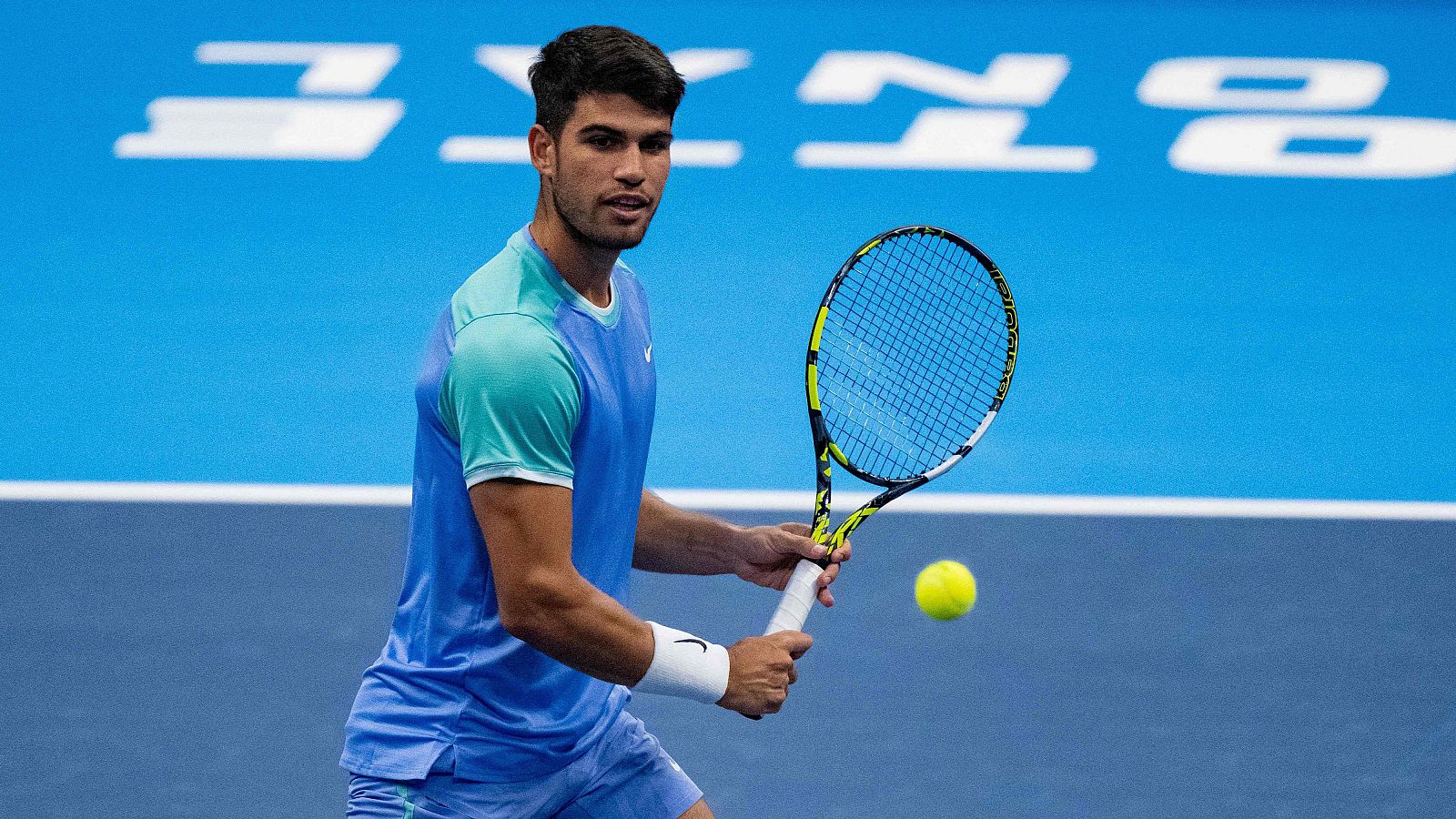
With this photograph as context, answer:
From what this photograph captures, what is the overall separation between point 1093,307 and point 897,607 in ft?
10.6

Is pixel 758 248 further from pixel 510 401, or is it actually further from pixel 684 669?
pixel 510 401

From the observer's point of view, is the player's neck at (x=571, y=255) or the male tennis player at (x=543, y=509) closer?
the male tennis player at (x=543, y=509)

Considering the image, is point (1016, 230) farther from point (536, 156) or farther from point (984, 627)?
point (536, 156)

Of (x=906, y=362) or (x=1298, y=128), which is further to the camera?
(x=1298, y=128)

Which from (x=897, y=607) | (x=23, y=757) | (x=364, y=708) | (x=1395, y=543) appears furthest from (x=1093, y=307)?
(x=364, y=708)

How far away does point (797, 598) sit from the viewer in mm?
3621

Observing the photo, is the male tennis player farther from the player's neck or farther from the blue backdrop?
the blue backdrop

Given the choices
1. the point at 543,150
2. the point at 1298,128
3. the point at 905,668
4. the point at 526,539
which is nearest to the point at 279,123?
the point at 1298,128

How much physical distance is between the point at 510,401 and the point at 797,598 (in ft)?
3.01

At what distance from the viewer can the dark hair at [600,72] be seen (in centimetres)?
317

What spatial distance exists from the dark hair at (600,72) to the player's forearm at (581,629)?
85 centimetres

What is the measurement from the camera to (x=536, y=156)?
3295 mm

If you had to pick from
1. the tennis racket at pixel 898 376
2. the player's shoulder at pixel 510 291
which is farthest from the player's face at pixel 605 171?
the tennis racket at pixel 898 376

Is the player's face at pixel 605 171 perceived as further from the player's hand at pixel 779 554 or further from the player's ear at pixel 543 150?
the player's hand at pixel 779 554
